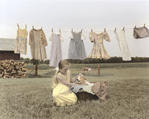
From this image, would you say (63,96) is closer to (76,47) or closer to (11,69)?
(76,47)

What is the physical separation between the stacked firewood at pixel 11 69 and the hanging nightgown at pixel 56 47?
6.76 feet

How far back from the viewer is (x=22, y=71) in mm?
4926

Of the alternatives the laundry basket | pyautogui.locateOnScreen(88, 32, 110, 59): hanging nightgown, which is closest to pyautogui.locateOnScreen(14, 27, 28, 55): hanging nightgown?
pyautogui.locateOnScreen(88, 32, 110, 59): hanging nightgown

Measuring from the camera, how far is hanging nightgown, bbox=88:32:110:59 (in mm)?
3482

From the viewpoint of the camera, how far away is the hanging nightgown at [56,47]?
3.24 meters

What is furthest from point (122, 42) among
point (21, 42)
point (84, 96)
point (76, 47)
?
point (21, 42)

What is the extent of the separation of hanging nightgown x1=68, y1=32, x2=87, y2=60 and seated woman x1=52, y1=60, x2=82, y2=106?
2.89 feet

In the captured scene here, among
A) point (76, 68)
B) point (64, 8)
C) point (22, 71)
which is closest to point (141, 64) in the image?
point (76, 68)

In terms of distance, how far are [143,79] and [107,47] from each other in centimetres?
138

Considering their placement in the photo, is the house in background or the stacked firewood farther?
the house in background

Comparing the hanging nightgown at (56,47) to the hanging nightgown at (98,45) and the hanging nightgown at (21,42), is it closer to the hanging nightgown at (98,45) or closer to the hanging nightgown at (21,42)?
the hanging nightgown at (21,42)

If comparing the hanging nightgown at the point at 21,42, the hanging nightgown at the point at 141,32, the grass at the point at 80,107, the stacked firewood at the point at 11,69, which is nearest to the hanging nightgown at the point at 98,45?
the hanging nightgown at the point at 141,32

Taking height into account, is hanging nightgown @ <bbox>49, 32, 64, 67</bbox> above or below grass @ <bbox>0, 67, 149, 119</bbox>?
above

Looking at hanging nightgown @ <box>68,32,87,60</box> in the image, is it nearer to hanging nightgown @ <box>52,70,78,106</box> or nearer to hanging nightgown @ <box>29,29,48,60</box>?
hanging nightgown @ <box>29,29,48,60</box>
